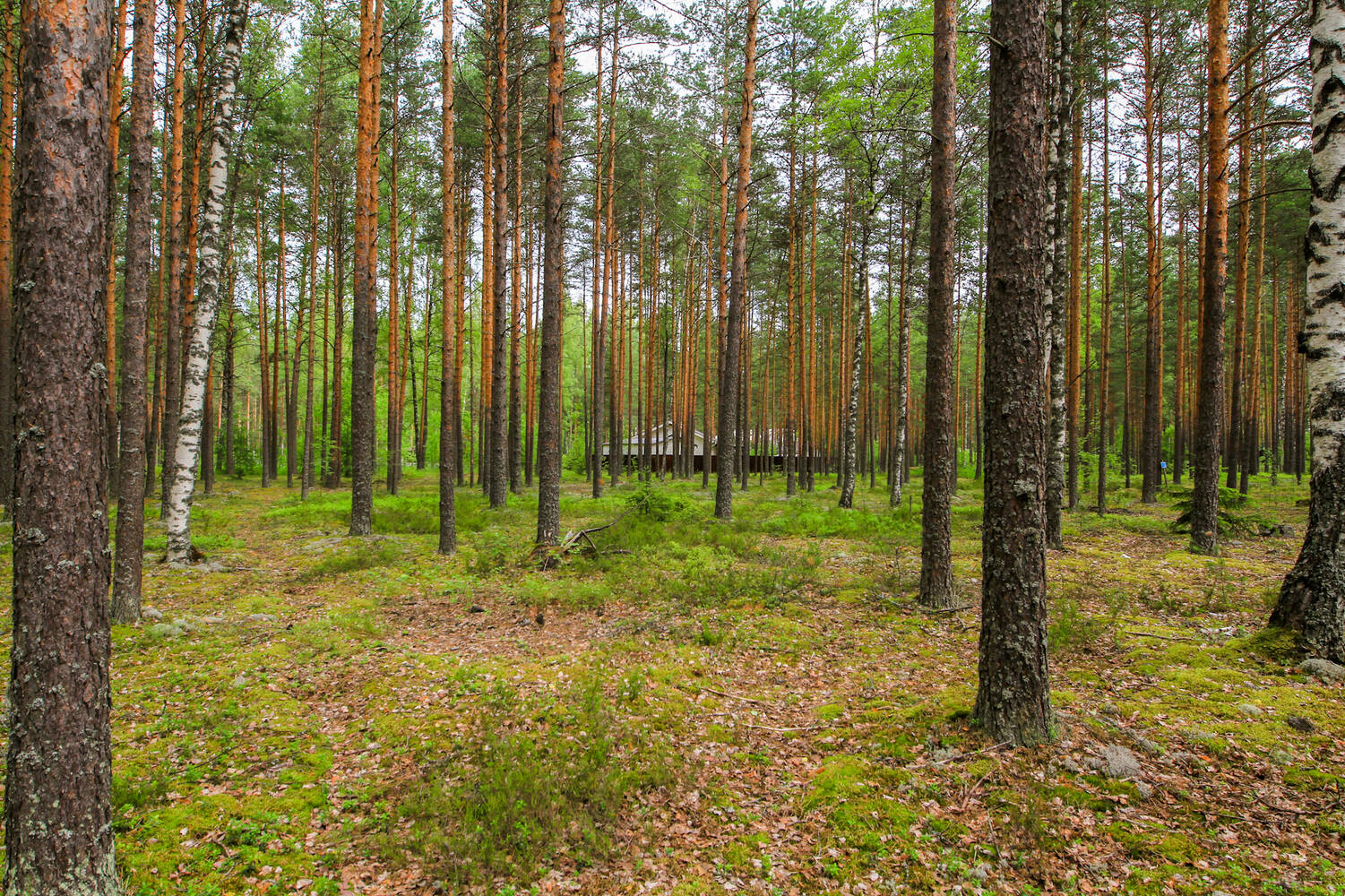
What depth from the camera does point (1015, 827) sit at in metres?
3.32

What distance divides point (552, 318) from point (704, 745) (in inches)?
311

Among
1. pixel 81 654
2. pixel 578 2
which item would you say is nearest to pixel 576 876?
pixel 81 654

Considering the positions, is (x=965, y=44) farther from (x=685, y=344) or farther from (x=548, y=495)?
(x=685, y=344)

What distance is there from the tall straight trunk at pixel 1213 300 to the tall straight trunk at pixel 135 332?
15.1 metres

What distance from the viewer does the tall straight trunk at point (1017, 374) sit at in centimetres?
396

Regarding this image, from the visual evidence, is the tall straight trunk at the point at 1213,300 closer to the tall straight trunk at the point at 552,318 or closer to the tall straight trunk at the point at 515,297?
the tall straight trunk at the point at 552,318

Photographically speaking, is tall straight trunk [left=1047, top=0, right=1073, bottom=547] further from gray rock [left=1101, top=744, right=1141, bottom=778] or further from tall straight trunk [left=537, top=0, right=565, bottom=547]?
tall straight trunk [left=537, top=0, right=565, bottom=547]

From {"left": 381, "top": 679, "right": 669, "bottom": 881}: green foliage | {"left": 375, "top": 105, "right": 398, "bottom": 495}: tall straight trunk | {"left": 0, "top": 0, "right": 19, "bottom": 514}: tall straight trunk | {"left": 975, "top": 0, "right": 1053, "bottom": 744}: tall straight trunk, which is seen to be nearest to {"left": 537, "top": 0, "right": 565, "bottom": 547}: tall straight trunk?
{"left": 381, "top": 679, "right": 669, "bottom": 881}: green foliage

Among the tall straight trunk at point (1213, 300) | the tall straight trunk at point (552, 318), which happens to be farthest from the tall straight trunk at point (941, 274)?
the tall straight trunk at point (552, 318)

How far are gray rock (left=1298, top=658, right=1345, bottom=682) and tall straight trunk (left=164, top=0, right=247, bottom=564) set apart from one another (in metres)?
13.3

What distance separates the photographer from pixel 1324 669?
482 cm

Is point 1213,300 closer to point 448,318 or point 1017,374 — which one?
point 1017,374

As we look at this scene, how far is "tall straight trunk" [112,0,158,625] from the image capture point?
628 centimetres

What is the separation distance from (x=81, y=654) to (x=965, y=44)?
47.2ft
